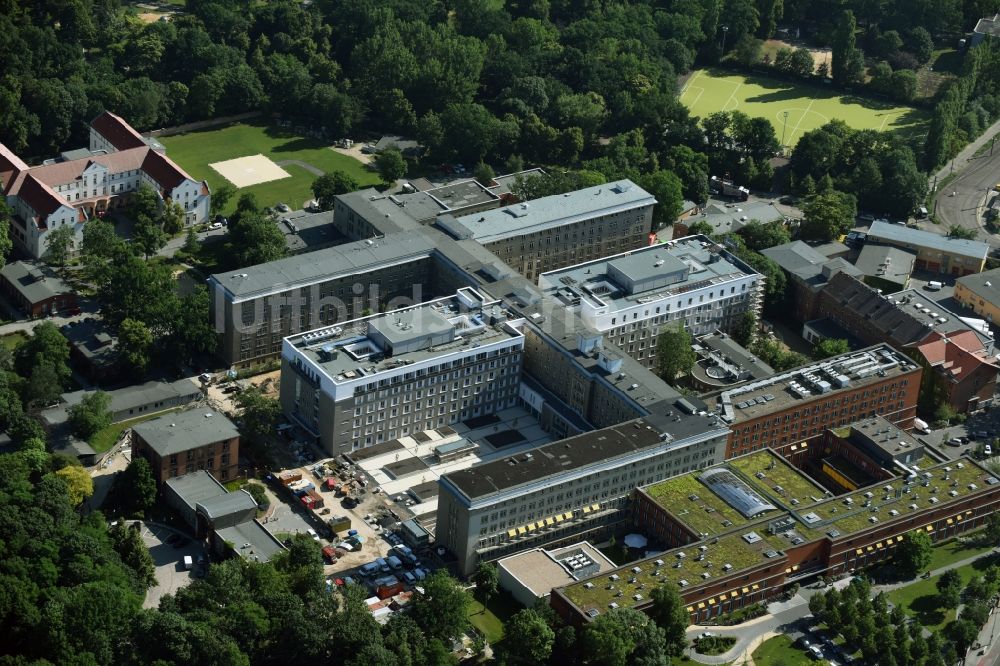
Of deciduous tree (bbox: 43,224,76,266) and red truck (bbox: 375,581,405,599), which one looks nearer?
red truck (bbox: 375,581,405,599)

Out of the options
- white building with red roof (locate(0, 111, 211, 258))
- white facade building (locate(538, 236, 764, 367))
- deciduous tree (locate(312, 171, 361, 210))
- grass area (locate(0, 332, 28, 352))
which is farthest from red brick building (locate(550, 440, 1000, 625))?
white building with red roof (locate(0, 111, 211, 258))

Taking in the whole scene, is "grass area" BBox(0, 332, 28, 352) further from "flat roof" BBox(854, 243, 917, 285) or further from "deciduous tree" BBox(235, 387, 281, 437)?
"flat roof" BBox(854, 243, 917, 285)

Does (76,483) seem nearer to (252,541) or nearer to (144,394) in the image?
(252,541)

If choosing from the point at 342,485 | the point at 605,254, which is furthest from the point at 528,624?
the point at 605,254

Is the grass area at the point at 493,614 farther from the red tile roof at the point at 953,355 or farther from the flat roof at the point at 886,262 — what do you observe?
the flat roof at the point at 886,262

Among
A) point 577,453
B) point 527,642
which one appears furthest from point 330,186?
point 527,642
